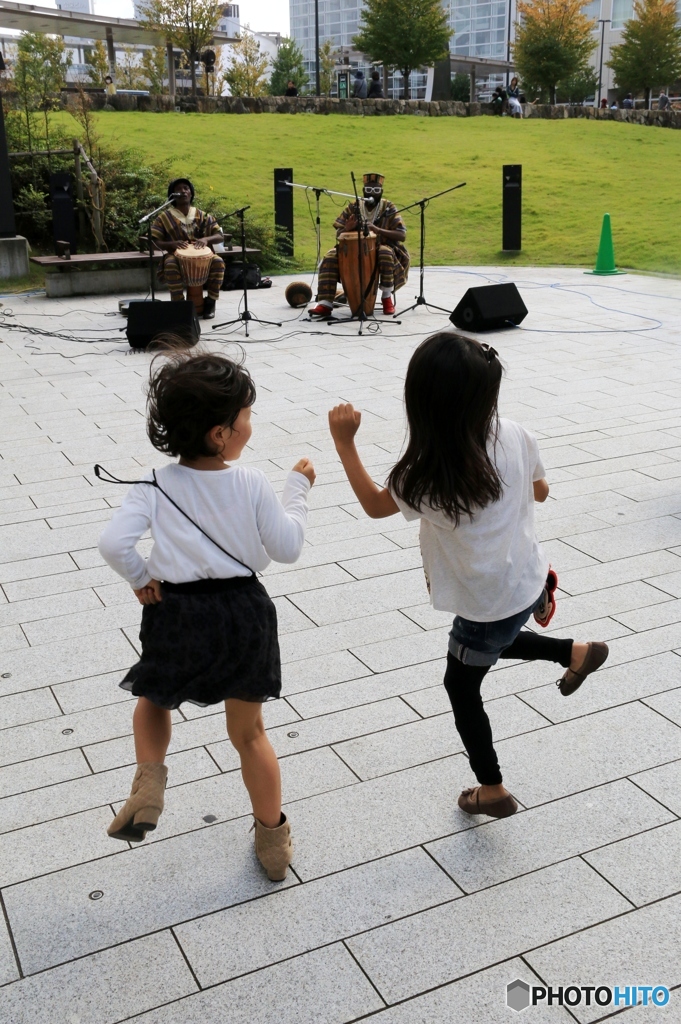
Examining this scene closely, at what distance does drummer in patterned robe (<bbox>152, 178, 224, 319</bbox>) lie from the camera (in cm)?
1073

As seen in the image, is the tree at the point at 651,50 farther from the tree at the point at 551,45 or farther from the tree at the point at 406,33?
the tree at the point at 406,33

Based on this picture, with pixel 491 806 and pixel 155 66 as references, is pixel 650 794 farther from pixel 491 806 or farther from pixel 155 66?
pixel 155 66

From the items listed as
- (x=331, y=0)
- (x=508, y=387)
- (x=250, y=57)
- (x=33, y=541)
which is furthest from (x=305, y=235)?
(x=331, y=0)

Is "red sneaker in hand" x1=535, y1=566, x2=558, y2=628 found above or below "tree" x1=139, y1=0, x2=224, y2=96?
below

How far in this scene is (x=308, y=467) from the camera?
2.40m

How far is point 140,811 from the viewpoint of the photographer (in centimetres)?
225

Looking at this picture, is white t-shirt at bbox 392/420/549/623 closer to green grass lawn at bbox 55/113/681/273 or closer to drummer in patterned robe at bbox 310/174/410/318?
drummer in patterned robe at bbox 310/174/410/318

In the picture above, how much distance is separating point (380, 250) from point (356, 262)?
1.34 feet

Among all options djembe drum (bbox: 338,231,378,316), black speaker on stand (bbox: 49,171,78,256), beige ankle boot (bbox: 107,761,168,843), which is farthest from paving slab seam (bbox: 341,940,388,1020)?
black speaker on stand (bbox: 49,171,78,256)

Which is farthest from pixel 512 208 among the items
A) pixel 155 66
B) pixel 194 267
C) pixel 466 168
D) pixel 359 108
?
pixel 155 66

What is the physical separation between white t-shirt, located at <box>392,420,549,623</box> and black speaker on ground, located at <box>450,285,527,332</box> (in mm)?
7661

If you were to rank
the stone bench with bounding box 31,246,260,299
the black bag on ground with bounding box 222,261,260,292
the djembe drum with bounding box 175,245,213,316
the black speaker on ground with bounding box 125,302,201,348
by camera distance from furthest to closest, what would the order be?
the black bag on ground with bounding box 222,261,260,292, the stone bench with bounding box 31,246,260,299, the djembe drum with bounding box 175,245,213,316, the black speaker on ground with bounding box 125,302,201,348

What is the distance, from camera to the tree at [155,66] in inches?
1751

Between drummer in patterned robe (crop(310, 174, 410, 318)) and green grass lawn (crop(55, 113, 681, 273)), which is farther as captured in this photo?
green grass lawn (crop(55, 113, 681, 273))
